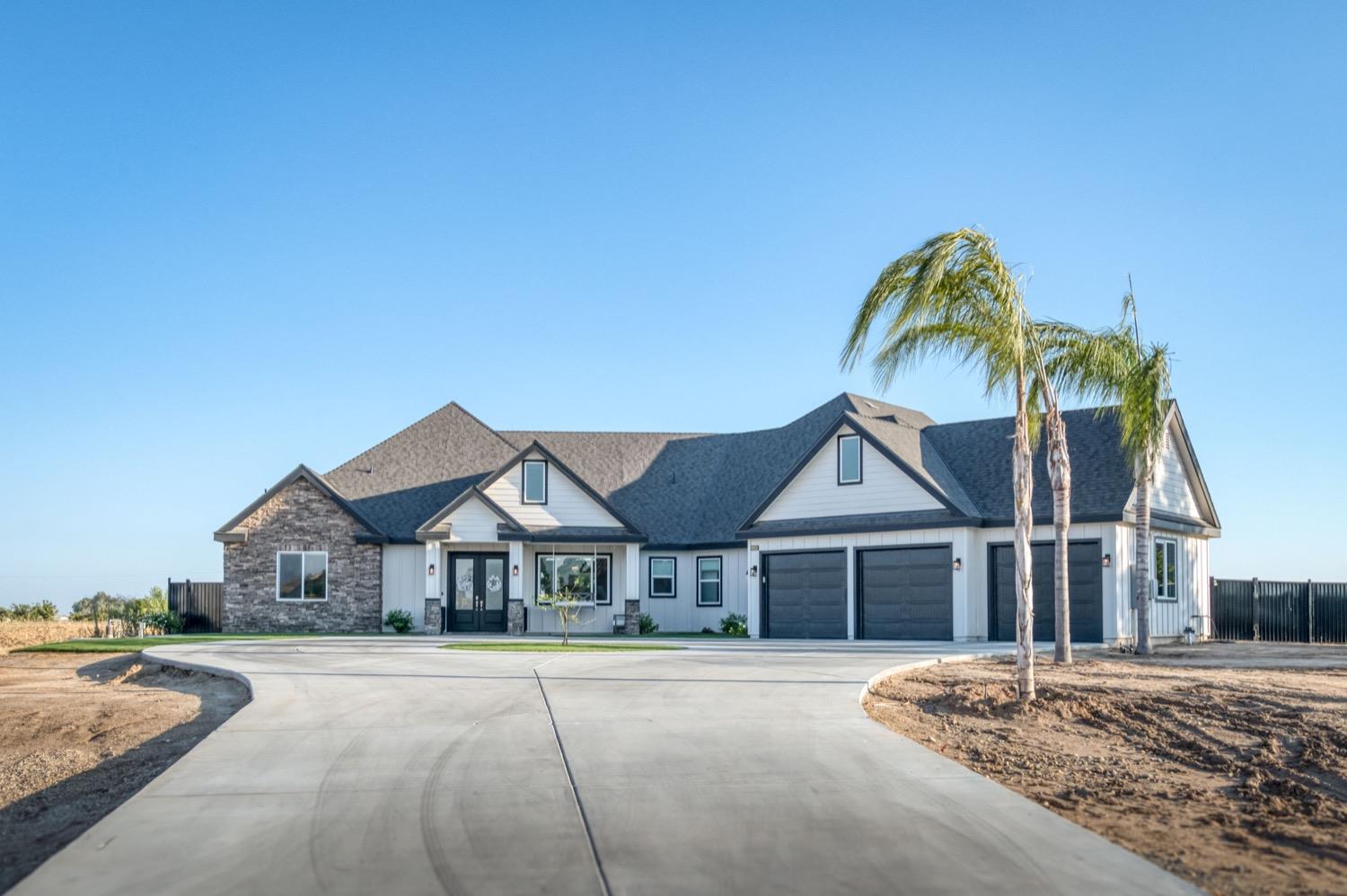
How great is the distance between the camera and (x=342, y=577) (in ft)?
101

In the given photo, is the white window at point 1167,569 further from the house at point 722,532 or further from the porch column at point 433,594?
the porch column at point 433,594

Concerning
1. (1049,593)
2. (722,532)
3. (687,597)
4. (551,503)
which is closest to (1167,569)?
(1049,593)

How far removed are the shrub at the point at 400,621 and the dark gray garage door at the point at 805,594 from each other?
9699mm

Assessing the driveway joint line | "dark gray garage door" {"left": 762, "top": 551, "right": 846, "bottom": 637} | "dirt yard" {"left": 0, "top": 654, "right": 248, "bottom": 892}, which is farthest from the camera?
"dark gray garage door" {"left": 762, "top": 551, "right": 846, "bottom": 637}

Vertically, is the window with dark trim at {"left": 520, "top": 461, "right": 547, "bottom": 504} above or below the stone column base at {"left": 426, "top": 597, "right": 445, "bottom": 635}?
above

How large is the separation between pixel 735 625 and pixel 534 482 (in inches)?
272

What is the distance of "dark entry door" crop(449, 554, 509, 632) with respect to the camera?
102 ft

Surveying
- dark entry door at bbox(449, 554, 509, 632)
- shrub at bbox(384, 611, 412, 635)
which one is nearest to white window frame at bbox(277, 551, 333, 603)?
shrub at bbox(384, 611, 412, 635)

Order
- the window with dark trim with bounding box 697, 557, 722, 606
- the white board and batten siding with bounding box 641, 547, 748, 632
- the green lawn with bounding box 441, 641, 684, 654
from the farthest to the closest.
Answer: the window with dark trim with bounding box 697, 557, 722, 606, the white board and batten siding with bounding box 641, 547, 748, 632, the green lawn with bounding box 441, 641, 684, 654

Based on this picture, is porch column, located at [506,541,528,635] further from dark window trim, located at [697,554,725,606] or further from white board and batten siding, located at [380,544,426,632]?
dark window trim, located at [697,554,725,606]

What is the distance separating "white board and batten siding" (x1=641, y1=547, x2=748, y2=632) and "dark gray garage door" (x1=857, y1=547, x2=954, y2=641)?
5.81 meters

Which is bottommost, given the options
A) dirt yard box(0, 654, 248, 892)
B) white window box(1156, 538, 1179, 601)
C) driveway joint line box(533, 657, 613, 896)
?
dirt yard box(0, 654, 248, 892)

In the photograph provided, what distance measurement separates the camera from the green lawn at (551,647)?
20938 millimetres

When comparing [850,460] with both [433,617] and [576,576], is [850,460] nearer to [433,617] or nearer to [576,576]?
[576,576]
